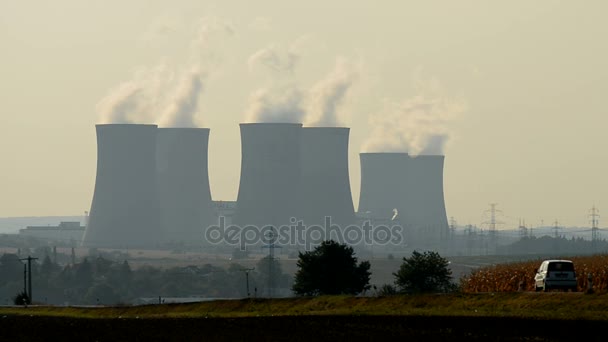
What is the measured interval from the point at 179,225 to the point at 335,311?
294 feet

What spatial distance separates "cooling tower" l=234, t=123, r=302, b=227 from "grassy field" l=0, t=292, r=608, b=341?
197 feet

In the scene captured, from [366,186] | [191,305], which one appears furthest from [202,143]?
[191,305]

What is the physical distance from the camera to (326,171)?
9850cm

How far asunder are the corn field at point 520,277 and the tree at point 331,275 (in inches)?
232

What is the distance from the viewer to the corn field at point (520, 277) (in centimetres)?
3553

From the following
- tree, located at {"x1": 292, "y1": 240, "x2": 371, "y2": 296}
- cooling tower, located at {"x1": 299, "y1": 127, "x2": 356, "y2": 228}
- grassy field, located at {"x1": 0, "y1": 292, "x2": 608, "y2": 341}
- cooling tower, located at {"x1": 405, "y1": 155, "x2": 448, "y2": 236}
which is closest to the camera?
grassy field, located at {"x1": 0, "y1": 292, "x2": 608, "y2": 341}

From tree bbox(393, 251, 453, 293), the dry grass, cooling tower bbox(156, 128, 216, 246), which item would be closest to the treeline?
cooling tower bbox(156, 128, 216, 246)

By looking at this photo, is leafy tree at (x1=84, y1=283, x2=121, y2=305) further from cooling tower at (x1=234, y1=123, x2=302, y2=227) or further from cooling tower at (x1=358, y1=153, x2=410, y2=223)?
cooling tower at (x1=358, y1=153, x2=410, y2=223)

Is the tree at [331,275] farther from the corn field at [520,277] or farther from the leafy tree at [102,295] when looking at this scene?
the leafy tree at [102,295]

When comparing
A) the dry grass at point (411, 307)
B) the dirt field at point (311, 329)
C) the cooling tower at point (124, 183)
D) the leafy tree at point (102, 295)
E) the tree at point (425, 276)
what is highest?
the cooling tower at point (124, 183)

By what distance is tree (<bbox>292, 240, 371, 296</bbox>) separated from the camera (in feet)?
156

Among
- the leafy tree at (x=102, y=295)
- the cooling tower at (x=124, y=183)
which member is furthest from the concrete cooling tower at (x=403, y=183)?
the leafy tree at (x=102, y=295)

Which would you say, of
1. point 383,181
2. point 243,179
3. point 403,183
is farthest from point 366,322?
point 403,183

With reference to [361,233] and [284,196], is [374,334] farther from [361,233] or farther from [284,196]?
[361,233]
